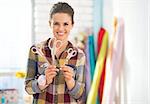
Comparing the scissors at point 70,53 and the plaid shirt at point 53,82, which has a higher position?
the scissors at point 70,53

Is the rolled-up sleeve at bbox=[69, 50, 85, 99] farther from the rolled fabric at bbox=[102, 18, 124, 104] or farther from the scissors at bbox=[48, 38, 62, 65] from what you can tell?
the rolled fabric at bbox=[102, 18, 124, 104]

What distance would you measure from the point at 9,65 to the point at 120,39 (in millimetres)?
563

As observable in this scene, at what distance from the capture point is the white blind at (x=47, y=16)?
691 mm

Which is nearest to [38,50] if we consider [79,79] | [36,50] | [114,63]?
[36,50]

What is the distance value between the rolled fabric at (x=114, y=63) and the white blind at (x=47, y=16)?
0.57 feet

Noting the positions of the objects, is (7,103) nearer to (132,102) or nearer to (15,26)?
(15,26)

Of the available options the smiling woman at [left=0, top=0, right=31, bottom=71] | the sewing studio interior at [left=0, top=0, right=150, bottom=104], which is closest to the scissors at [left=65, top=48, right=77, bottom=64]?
the sewing studio interior at [left=0, top=0, right=150, bottom=104]

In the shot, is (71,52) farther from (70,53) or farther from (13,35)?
(13,35)

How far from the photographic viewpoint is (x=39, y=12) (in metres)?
0.83

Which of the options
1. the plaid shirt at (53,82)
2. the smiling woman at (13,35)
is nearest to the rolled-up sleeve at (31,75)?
the plaid shirt at (53,82)

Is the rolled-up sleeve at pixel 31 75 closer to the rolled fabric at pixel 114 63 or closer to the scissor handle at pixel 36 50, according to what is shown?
the scissor handle at pixel 36 50

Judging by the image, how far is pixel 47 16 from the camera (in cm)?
71

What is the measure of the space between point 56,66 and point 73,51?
5cm

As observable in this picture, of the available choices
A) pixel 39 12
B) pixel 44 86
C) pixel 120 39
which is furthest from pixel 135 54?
pixel 44 86
